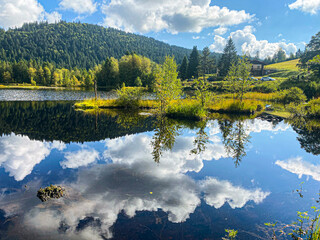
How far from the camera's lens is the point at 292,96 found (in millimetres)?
41375

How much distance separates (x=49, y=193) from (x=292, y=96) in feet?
158

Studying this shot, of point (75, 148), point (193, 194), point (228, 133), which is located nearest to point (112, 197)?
point (193, 194)

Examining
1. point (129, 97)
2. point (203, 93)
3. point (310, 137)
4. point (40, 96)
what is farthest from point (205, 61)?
point (310, 137)

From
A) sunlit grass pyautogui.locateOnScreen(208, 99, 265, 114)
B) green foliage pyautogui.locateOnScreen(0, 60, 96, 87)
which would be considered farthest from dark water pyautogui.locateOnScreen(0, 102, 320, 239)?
green foliage pyautogui.locateOnScreen(0, 60, 96, 87)

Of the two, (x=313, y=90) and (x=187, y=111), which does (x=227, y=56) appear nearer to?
(x=313, y=90)

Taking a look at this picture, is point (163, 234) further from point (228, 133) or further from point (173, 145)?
point (228, 133)

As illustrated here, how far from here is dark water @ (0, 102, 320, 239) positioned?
6.09m

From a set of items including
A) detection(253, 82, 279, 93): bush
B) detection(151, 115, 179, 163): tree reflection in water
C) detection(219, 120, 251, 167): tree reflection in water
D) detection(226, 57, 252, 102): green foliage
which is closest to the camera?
detection(219, 120, 251, 167): tree reflection in water

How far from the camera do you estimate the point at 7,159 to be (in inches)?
454

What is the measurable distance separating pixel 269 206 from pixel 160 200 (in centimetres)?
430

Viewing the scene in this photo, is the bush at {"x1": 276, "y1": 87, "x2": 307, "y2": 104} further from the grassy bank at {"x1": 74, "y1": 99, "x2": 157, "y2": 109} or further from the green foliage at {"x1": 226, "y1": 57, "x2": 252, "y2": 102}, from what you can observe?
the grassy bank at {"x1": 74, "y1": 99, "x2": 157, "y2": 109}

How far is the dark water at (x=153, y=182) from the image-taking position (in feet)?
20.0

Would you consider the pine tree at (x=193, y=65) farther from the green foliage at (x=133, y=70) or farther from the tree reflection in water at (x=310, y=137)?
the tree reflection in water at (x=310, y=137)

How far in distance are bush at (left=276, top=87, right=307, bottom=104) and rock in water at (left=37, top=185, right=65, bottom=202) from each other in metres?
44.1
